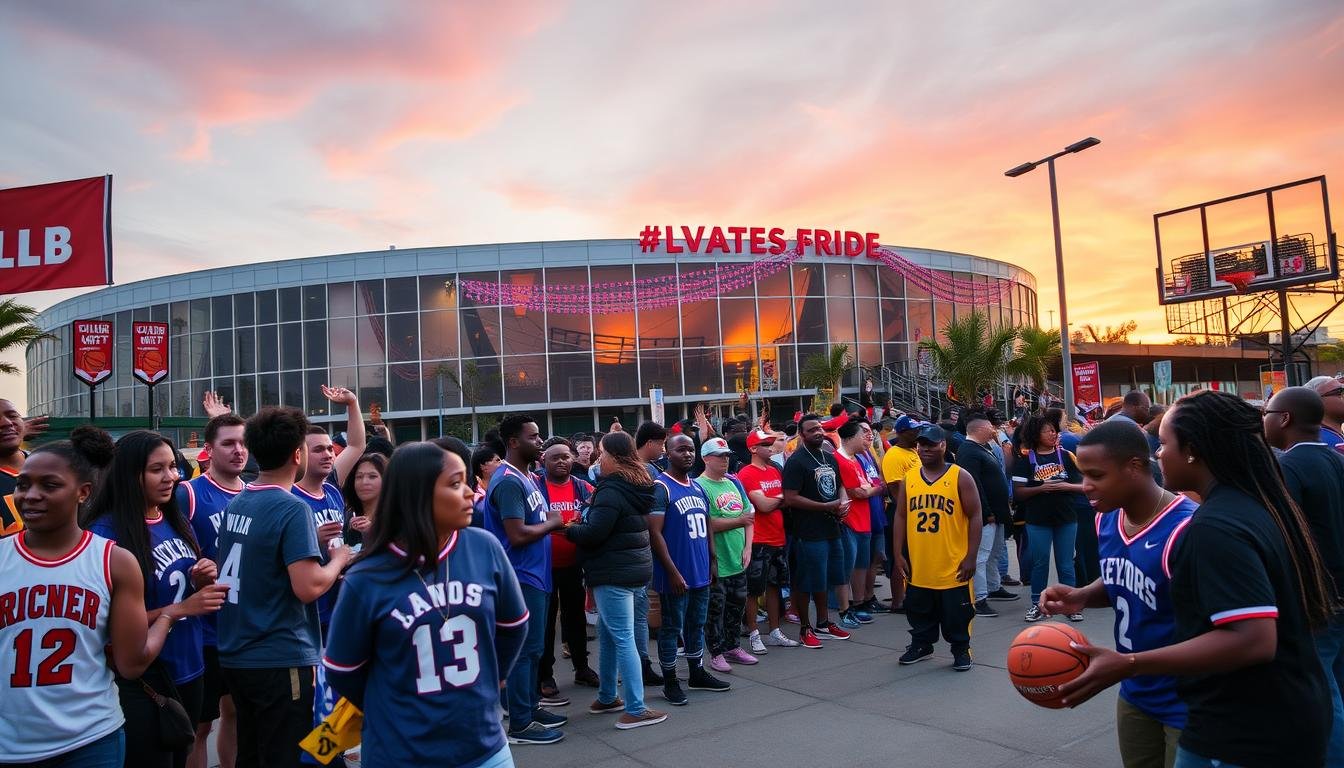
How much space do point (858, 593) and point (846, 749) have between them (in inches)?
172

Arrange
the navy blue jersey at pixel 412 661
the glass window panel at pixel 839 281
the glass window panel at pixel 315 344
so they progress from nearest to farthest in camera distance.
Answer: the navy blue jersey at pixel 412 661 → the glass window panel at pixel 315 344 → the glass window panel at pixel 839 281

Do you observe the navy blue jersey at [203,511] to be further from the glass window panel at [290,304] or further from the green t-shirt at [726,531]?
the glass window panel at [290,304]

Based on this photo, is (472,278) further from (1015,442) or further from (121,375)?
(1015,442)

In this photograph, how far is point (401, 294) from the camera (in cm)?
3316

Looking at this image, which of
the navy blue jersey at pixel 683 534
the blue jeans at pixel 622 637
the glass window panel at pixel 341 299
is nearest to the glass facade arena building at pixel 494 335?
the glass window panel at pixel 341 299

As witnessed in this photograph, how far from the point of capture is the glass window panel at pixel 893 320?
3653 centimetres

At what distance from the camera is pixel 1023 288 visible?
43.2 m

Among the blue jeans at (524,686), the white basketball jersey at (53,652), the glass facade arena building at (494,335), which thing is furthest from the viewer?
the glass facade arena building at (494,335)

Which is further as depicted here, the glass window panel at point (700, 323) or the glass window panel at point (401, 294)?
the glass window panel at point (700, 323)

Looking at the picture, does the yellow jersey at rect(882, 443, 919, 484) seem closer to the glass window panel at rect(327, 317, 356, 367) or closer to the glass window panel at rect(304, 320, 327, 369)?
the glass window panel at rect(327, 317, 356, 367)

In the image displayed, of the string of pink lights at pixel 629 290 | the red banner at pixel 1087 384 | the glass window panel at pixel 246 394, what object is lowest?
the red banner at pixel 1087 384

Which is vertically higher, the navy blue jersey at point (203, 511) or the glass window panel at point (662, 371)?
the glass window panel at point (662, 371)

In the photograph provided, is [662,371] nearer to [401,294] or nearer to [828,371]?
[828,371]

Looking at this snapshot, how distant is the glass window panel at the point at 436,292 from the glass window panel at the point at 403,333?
2.50ft
